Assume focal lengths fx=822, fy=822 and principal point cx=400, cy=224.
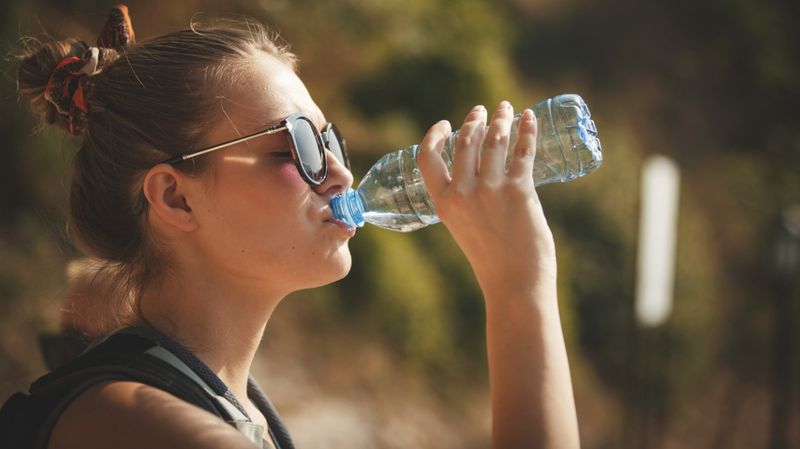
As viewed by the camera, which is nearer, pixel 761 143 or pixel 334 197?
pixel 334 197

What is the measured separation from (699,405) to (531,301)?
7.54 meters

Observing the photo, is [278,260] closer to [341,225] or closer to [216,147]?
[341,225]

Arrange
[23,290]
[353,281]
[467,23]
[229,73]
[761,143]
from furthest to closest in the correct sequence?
[761,143]
[467,23]
[353,281]
[23,290]
[229,73]

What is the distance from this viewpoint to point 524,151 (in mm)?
1631

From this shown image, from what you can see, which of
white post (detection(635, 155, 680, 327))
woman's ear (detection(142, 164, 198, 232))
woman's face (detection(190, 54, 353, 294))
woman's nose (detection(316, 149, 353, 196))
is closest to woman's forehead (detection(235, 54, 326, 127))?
woman's face (detection(190, 54, 353, 294))

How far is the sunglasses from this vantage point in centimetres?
182

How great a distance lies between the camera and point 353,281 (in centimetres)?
682

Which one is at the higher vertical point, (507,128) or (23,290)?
(507,128)

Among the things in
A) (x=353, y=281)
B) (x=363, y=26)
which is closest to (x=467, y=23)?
(x=363, y=26)

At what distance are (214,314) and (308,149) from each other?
422 millimetres

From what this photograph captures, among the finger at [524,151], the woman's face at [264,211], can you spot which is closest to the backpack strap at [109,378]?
the woman's face at [264,211]

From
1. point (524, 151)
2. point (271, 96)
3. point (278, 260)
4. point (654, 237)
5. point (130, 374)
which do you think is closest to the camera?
point (130, 374)

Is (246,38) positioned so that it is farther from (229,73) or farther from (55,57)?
(55,57)

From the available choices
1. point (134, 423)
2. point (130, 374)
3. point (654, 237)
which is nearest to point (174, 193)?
point (130, 374)
